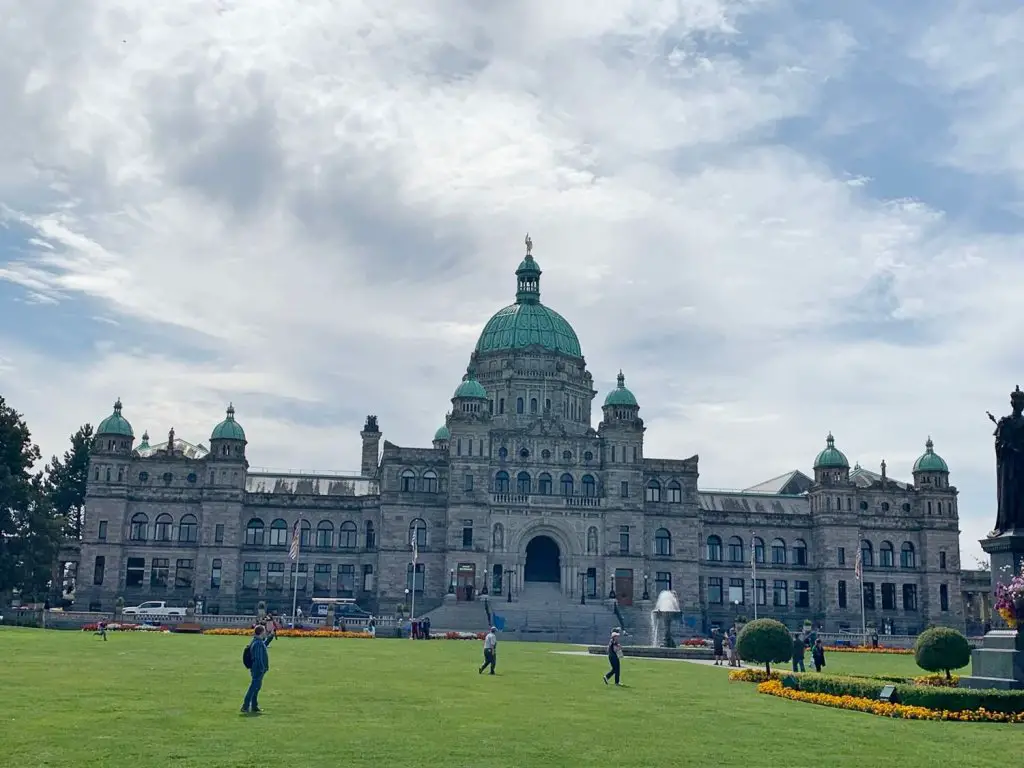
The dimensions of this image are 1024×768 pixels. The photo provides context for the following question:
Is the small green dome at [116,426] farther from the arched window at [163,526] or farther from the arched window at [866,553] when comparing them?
the arched window at [866,553]

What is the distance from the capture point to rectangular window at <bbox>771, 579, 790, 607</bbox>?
351 feet

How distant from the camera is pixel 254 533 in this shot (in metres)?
102

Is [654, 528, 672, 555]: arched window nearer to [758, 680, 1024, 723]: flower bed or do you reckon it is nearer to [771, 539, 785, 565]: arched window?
[771, 539, 785, 565]: arched window

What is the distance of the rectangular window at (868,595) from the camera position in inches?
4181

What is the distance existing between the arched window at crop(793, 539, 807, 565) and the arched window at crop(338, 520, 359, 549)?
42.8 metres

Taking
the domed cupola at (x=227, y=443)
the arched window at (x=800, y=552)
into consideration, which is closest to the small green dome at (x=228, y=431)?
the domed cupola at (x=227, y=443)


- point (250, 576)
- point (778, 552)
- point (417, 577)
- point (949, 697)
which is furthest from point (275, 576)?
point (949, 697)

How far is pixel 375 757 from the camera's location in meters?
20.2

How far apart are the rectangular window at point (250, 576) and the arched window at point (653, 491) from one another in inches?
1448

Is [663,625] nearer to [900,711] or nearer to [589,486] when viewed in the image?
[589,486]

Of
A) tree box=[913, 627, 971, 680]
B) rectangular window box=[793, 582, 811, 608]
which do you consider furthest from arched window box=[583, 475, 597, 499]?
tree box=[913, 627, 971, 680]

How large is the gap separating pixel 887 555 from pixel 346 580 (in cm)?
5241

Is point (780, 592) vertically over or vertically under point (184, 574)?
under

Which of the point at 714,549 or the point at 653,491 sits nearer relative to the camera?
the point at 653,491
